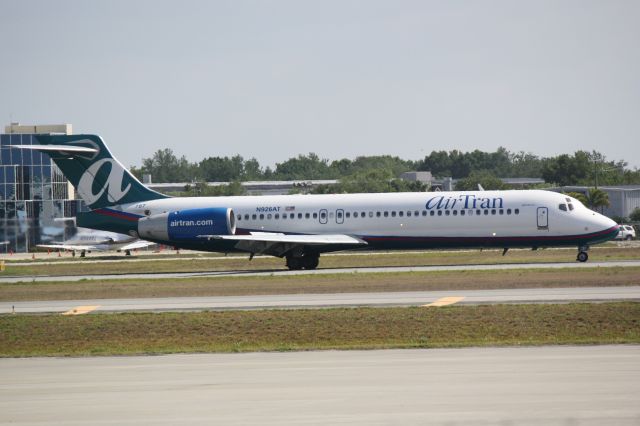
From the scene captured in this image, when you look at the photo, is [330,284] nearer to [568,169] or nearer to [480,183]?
[480,183]

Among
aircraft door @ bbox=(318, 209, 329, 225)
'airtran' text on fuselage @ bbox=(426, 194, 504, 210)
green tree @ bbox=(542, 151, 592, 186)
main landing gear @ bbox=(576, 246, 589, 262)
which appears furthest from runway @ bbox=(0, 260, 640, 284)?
green tree @ bbox=(542, 151, 592, 186)

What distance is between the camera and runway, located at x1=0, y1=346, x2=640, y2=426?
14227 millimetres

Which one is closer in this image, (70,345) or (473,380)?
(473,380)

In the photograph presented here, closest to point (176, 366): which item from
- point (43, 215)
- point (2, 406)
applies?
point (2, 406)

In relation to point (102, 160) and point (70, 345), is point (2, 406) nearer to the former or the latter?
point (70, 345)

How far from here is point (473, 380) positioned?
16.7m

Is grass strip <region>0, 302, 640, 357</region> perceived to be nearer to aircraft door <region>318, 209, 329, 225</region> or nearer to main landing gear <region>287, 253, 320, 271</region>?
main landing gear <region>287, 253, 320, 271</region>

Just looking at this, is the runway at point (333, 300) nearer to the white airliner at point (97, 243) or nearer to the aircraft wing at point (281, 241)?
the aircraft wing at point (281, 241)

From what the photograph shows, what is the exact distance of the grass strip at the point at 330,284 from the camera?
1364 inches

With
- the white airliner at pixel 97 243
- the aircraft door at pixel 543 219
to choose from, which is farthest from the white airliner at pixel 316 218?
the white airliner at pixel 97 243

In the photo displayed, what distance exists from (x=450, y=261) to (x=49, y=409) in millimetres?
38119

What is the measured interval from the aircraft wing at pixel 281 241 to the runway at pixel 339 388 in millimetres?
25136

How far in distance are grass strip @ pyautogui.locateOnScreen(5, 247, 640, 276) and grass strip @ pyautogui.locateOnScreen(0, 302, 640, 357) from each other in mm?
22793

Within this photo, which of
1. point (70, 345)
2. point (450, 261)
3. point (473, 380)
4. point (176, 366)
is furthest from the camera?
point (450, 261)
